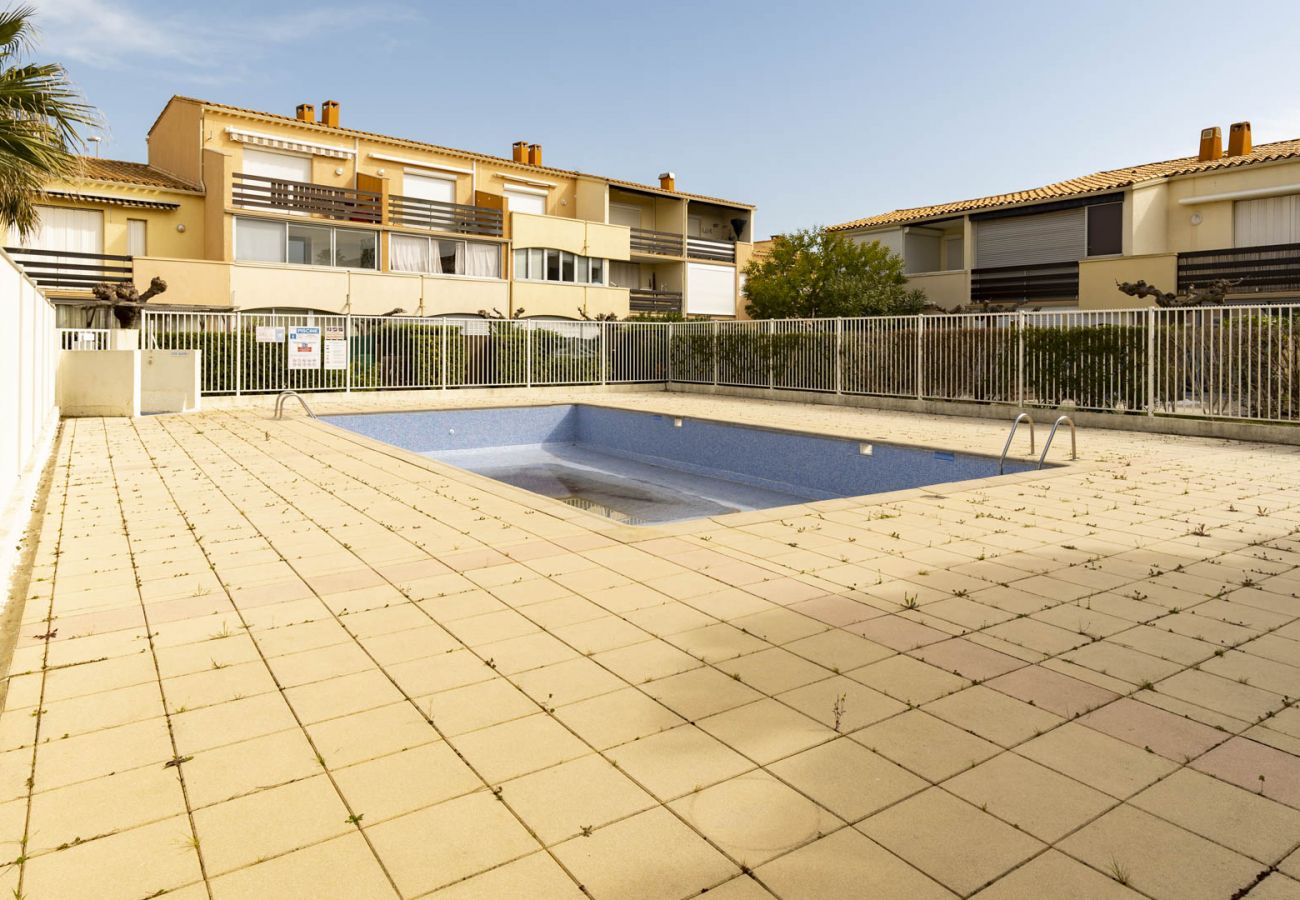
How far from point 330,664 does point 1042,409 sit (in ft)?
49.0

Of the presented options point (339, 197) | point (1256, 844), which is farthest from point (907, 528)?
point (339, 197)

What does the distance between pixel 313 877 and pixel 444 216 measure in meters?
29.1

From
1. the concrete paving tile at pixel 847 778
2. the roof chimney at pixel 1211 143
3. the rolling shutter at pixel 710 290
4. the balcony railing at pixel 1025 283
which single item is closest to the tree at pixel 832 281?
the balcony railing at pixel 1025 283

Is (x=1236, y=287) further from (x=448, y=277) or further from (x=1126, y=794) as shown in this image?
(x=1126, y=794)

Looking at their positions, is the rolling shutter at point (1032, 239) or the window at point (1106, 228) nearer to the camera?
the window at point (1106, 228)

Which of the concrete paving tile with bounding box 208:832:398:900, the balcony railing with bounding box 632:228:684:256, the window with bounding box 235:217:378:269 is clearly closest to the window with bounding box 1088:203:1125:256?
the balcony railing with bounding box 632:228:684:256

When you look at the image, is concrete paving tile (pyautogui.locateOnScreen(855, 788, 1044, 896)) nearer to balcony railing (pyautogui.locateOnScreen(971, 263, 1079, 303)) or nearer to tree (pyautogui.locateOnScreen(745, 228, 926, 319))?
tree (pyautogui.locateOnScreen(745, 228, 926, 319))

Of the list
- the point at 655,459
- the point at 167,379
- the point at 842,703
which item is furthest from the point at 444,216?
the point at 842,703

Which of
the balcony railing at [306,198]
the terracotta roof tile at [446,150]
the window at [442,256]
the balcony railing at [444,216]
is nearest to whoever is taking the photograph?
the balcony railing at [306,198]

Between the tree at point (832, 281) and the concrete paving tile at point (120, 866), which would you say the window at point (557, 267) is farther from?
the concrete paving tile at point (120, 866)

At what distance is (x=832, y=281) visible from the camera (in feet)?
98.8

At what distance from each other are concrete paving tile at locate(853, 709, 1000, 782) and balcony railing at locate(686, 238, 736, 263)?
34521 mm

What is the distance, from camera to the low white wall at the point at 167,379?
53.8 ft

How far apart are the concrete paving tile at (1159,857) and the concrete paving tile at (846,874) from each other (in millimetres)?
482
